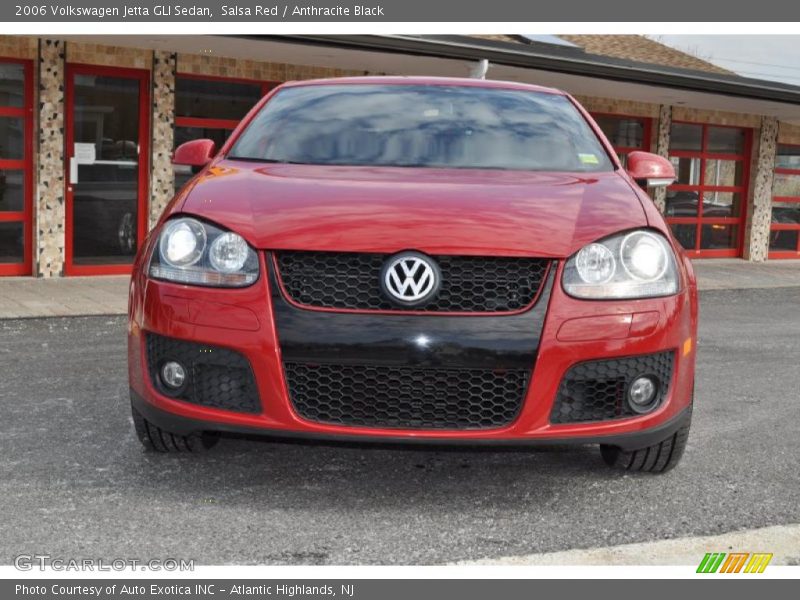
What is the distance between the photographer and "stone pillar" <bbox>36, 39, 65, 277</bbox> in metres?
12.0

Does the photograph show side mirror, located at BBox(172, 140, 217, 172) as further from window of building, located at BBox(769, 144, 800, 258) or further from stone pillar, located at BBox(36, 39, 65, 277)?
window of building, located at BBox(769, 144, 800, 258)

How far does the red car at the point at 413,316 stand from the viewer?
339 cm

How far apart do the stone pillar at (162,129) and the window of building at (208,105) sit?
15cm

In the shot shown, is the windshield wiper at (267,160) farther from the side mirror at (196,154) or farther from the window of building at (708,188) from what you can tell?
the window of building at (708,188)

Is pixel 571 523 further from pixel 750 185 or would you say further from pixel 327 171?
pixel 750 185

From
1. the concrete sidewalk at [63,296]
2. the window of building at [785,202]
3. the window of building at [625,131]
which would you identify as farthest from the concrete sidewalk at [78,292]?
the window of building at [785,202]

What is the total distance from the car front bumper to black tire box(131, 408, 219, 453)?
1.68ft

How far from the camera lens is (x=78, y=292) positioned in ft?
35.2

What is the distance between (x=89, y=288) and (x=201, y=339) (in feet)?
26.6

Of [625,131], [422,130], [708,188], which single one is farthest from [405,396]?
[708,188]

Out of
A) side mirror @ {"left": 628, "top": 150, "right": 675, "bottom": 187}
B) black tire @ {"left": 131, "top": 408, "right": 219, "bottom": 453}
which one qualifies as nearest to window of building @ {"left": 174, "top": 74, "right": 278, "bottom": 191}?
side mirror @ {"left": 628, "top": 150, "right": 675, "bottom": 187}

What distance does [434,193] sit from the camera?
3.75m

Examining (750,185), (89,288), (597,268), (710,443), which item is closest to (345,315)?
(597,268)
